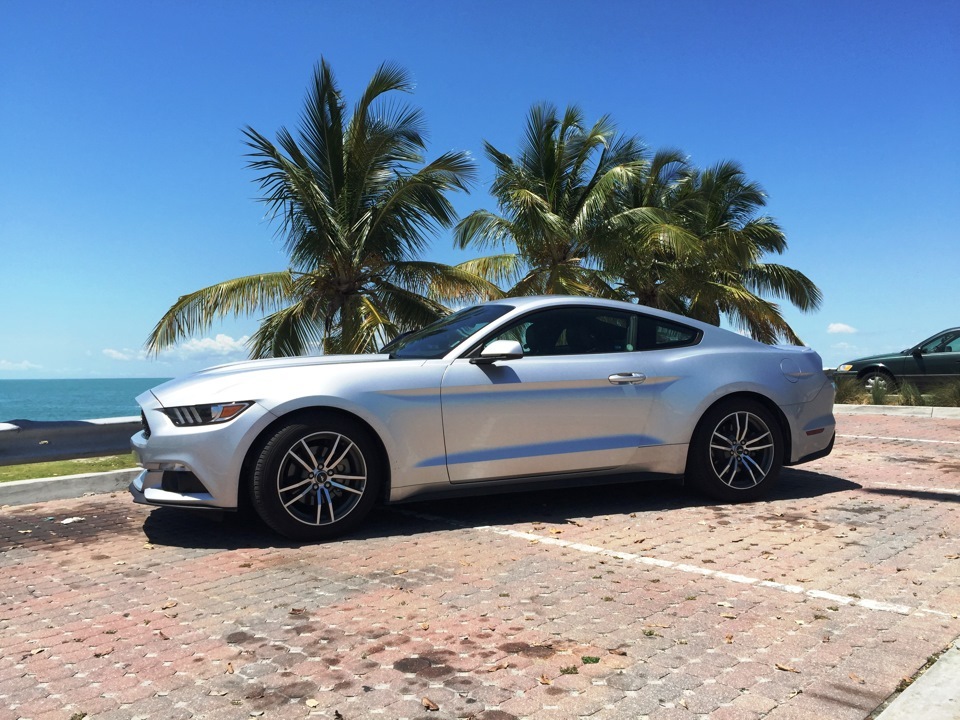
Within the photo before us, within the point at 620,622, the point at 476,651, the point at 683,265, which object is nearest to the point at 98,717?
the point at 476,651

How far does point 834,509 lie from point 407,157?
483 inches

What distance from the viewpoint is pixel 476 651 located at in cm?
313

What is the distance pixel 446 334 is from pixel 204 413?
5.98 ft

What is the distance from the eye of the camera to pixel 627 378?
561cm

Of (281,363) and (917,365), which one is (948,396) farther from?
(281,363)

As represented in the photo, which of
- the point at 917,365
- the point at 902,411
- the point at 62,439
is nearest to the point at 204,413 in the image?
the point at 62,439

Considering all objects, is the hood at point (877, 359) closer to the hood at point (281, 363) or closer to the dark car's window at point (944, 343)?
the dark car's window at point (944, 343)

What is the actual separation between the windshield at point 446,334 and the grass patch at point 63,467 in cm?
314

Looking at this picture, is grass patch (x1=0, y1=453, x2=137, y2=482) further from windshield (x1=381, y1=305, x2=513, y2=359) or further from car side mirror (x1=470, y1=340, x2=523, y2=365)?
car side mirror (x1=470, y1=340, x2=523, y2=365)

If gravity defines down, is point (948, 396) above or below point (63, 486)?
above

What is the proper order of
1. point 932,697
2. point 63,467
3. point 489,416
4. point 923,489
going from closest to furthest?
point 932,697
point 489,416
point 923,489
point 63,467

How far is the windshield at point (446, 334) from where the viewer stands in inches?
218

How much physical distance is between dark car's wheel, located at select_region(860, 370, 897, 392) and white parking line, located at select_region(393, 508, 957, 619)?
49.4 feet

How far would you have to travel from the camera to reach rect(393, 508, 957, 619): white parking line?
362 cm
